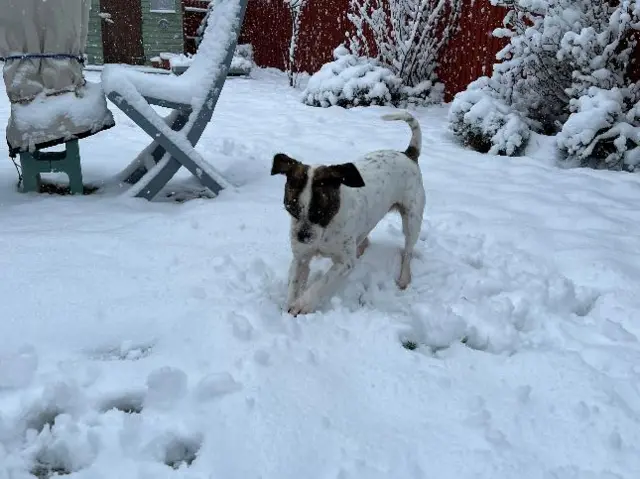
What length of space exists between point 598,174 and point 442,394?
435 centimetres

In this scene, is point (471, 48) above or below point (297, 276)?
above

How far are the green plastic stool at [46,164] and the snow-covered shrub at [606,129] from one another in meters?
4.75

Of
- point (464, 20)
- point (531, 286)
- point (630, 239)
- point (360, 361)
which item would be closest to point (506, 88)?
point (464, 20)

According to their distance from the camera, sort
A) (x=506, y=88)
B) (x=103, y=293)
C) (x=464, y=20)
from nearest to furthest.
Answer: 1. (x=103, y=293)
2. (x=506, y=88)
3. (x=464, y=20)

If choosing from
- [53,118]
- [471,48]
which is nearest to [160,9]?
[471,48]

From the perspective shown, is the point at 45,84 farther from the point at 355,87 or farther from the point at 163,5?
the point at 163,5

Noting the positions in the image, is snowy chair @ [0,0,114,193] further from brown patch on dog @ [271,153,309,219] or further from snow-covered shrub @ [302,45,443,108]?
snow-covered shrub @ [302,45,443,108]

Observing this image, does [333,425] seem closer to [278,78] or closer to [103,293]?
[103,293]

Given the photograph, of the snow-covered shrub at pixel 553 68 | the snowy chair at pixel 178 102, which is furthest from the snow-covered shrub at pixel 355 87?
the snowy chair at pixel 178 102

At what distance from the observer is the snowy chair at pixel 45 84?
4.18m

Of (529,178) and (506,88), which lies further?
(506,88)

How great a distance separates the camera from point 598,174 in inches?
229

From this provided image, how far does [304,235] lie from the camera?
286cm

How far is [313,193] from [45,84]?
2705 mm
